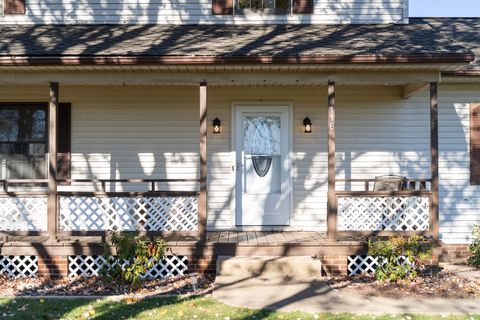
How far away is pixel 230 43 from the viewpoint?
8094 mm

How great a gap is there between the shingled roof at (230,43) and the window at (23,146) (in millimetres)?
1533

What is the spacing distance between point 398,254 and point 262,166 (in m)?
3.11

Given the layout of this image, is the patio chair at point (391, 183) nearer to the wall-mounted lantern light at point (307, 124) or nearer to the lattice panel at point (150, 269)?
the wall-mounted lantern light at point (307, 124)

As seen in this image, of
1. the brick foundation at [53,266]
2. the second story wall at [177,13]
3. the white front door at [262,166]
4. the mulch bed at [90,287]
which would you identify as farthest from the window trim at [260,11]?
the brick foundation at [53,266]

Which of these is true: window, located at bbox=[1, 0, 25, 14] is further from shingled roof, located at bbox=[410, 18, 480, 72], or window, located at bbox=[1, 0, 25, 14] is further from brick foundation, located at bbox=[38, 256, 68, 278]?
shingled roof, located at bbox=[410, 18, 480, 72]

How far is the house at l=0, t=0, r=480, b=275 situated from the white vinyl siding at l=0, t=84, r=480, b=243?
0.8 inches

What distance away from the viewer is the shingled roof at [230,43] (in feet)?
24.1

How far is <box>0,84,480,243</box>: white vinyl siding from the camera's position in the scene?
30.1 feet

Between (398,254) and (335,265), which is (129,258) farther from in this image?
(398,254)

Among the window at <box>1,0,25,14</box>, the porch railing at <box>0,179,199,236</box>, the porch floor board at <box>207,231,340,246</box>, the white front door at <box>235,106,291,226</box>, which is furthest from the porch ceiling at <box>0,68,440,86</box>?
the porch floor board at <box>207,231,340,246</box>

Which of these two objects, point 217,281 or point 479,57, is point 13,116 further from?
point 479,57

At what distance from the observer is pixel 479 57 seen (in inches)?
353

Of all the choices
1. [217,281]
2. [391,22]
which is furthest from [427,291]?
[391,22]

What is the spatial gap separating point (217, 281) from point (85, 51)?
13.2ft
